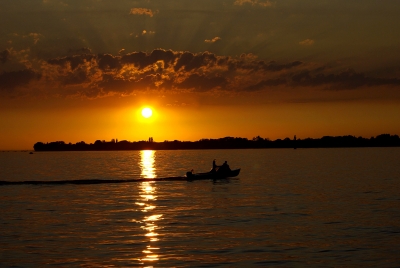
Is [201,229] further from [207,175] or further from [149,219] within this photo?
[207,175]

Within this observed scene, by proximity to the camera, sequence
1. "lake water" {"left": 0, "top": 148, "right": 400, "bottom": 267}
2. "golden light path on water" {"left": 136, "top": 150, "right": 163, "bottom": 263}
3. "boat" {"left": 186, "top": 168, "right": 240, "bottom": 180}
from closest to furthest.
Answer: "lake water" {"left": 0, "top": 148, "right": 400, "bottom": 267} < "golden light path on water" {"left": 136, "top": 150, "right": 163, "bottom": 263} < "boat" {"left": 186, "top": 168, "right": 240, "bottom": 180}

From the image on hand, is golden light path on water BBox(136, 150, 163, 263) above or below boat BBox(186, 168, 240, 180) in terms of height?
below

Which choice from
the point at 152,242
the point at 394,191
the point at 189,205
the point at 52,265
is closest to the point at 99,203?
the point at 189,205


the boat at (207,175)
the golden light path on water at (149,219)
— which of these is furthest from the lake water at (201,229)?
the boat at (207,175)

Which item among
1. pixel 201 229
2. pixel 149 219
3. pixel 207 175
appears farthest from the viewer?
pixel 207 175

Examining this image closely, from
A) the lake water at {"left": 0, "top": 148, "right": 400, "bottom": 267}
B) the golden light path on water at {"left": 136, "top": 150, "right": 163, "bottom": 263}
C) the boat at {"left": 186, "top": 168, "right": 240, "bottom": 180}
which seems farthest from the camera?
the boat at {"left": 186, "top": 168, "right": 240, "bottom": 180}

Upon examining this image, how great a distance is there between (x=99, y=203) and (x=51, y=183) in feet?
102

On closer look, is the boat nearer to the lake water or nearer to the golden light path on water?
the golden light path on water

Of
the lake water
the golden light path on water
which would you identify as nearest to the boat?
the golden light path on water

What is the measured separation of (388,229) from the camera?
38000 mm

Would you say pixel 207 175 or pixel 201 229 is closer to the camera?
pixel 201 229

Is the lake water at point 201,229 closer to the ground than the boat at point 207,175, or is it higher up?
closer to the ground

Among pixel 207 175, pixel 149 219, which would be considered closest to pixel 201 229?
pixel 149 219

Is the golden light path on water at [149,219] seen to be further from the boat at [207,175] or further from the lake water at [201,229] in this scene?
the boat at [207,175]
